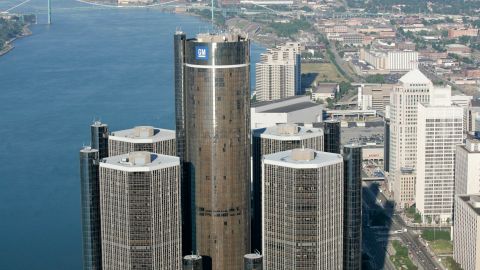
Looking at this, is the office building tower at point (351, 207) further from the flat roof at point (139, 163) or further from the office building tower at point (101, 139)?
the office building tower at point (101, 139)

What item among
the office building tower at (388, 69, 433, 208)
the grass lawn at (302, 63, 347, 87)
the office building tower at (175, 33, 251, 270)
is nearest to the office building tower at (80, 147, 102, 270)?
the office building tower at (175, 33, 251, 270)

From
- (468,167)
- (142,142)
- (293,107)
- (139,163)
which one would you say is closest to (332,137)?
(142,142)

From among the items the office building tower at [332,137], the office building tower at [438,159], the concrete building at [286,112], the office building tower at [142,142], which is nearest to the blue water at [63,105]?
the concrete building at [286,112]

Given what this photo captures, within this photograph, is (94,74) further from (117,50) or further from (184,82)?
(184,82)

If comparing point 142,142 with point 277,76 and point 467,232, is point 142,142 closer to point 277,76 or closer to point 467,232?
point 467,232

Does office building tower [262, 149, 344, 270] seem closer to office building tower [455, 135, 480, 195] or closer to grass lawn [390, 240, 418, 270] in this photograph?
grass lawn [390, 240, 418, 270]

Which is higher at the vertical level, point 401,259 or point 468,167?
point 468,167

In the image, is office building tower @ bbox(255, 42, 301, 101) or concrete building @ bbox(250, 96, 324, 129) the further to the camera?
office building tower @ bbox(255, 42, 301, 101)
